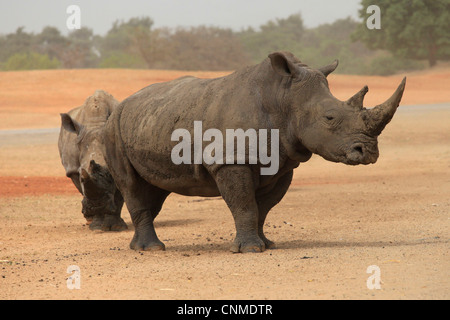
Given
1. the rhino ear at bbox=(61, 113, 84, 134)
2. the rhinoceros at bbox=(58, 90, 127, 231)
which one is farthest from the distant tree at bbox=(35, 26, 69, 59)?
the rhino ear at bbox=(61, 113, 84, 134)

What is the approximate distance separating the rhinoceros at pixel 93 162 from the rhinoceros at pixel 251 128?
1576 mm

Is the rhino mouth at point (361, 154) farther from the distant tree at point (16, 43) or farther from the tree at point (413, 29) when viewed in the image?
the distant tree at point (16, 43)

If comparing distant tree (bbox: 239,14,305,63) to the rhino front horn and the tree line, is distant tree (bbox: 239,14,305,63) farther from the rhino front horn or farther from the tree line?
the rhino front horn

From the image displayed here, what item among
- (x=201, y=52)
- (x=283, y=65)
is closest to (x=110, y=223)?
(x=283, y=65)

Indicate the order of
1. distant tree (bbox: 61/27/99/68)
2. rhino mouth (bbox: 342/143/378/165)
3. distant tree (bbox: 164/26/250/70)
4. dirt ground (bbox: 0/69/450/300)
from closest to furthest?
dirt ground (bbox: 0/69/450/300), rhino mouth (bbox: 342/143/378/165), distant tree (bbox: 164/26/250/70), distant tree (bbox: 61/27/99/68)

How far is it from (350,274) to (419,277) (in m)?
0.53

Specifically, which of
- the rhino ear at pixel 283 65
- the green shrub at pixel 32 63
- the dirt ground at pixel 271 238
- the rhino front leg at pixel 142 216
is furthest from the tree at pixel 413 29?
the rhino ear at pixel 283 65

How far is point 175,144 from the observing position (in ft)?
26.0

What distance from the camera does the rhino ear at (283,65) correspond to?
7.57 m

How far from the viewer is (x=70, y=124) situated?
10.6 m

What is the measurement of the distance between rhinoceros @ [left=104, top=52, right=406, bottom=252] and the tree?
111 ft

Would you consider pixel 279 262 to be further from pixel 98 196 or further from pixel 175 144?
pixel 98 196

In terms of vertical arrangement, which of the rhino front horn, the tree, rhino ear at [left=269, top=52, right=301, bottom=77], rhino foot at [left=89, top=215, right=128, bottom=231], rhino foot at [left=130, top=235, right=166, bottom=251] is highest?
the tree

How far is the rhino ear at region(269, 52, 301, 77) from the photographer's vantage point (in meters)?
7.57
